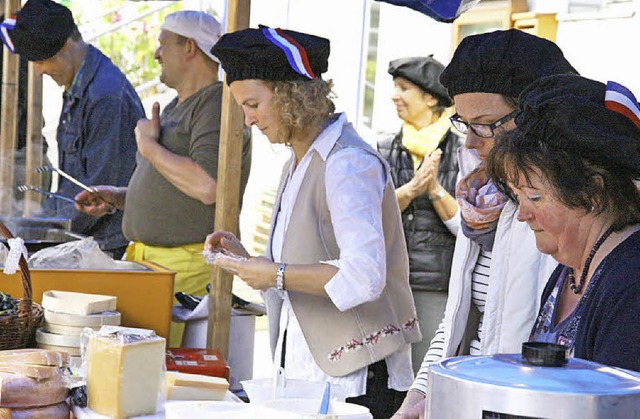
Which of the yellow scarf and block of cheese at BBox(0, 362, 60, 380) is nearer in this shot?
block of cheese at BBox(0, 362, 60, 380)

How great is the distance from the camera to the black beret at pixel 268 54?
2.68m

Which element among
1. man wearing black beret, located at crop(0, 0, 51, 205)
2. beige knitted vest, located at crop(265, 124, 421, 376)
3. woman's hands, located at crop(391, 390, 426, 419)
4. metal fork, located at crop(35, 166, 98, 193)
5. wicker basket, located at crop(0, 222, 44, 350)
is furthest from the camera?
man wearing black beret, located at crop(0, 0, 51, 205)

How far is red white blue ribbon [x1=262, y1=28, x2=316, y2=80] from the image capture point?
2.68 metres

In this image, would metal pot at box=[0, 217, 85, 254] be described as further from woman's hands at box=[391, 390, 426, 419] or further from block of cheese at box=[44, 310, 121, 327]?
woman's hands at box=[391, 390, 426, 419]

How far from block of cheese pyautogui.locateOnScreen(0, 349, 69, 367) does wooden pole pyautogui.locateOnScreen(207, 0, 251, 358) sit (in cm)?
89

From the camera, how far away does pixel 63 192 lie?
13.8 ft

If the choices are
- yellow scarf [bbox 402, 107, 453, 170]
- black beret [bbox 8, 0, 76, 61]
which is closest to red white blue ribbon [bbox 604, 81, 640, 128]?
yellow scarf [bbox 402, 107, 453, 170]

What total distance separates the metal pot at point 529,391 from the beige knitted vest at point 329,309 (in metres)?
1.58

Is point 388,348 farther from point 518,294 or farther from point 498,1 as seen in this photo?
point 498,1

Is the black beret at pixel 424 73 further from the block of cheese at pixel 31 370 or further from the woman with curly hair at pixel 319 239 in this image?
the block of cheese at pixel 31 370

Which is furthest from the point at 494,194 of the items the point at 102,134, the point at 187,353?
the point at 102,134

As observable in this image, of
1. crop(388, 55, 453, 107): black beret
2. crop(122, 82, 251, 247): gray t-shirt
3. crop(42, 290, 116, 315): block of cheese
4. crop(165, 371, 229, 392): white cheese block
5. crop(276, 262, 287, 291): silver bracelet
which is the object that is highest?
crop(388, 55, 453, 107): black beret

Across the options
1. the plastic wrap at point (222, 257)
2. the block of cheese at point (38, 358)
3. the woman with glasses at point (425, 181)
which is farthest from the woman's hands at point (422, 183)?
the block of cheese at point (38, 358)

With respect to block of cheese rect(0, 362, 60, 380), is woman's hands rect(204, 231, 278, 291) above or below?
above
